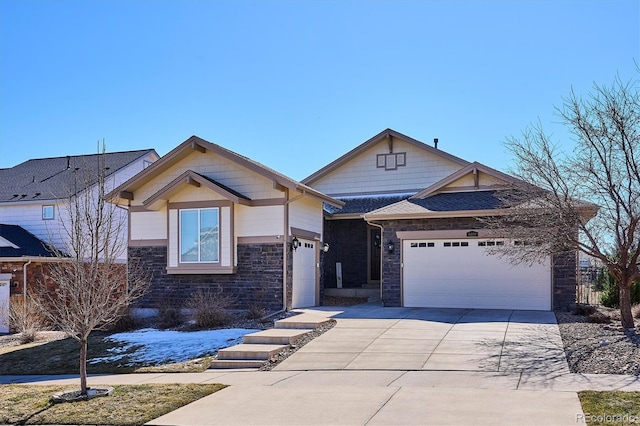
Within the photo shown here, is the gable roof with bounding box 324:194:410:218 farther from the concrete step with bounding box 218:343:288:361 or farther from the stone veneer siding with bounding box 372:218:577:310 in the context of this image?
the concrete step with bounding box 218:343:288:361

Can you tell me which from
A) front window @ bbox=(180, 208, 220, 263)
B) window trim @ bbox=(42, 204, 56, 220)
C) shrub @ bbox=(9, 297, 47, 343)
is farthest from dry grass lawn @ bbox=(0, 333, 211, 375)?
window trim @ bbox=(42, 204, 56, 220)

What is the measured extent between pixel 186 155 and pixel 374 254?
870cm

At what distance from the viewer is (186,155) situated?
20266 mm

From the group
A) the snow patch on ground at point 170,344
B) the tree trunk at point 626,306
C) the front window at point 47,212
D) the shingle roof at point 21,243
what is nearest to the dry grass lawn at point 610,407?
the tree trunk at point 626,306

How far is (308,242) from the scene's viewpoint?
20.8 metres

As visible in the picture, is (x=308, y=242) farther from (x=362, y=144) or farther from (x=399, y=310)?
(x=362, y=144)

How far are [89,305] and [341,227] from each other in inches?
605

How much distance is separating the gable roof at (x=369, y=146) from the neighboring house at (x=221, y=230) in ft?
20.3

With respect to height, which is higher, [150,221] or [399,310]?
[150,221]

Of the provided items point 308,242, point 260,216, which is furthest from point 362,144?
point 260,216

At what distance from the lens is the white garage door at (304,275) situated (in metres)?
19.4

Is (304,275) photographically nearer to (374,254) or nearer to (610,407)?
(374,254)

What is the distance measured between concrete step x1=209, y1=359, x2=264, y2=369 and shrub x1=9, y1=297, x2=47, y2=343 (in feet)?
27.0

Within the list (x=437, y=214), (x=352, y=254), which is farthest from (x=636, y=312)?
(x=352, y=254)
